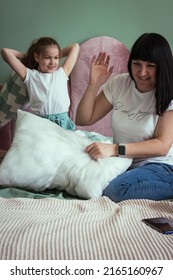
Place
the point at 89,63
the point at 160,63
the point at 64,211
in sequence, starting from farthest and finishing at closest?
the point at 89,63 → the point at 160,63 → the point at 64,211

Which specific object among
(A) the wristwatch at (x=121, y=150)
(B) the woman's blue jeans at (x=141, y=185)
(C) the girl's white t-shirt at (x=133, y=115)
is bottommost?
(B) the woman's blue jeans at (x=141, y=185)

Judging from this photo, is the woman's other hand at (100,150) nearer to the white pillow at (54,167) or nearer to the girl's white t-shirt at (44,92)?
the white pillow at (54,167)

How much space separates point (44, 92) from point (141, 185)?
863 mm

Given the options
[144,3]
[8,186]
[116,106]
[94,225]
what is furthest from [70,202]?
[144,3]

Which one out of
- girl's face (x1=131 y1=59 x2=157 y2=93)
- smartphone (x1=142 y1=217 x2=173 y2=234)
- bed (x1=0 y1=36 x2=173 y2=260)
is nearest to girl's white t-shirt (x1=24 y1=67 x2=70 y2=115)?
bed (x1=0 y1=36 x2=173 y2=260)

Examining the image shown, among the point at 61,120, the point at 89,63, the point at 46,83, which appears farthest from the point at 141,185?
the point at 89,63

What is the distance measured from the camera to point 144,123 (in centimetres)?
148

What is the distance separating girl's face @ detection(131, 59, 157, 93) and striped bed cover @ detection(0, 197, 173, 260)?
1.83 ft

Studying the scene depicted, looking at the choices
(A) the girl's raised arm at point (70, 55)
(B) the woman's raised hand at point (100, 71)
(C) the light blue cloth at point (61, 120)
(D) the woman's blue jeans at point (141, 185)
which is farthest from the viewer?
(A) the girl's raised arm at point (70, 55)

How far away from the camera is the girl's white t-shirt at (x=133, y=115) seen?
149 cm

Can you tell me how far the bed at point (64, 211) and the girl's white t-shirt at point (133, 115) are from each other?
0.14m

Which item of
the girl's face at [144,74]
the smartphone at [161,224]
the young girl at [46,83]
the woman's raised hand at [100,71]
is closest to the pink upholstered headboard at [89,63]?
the young girl at [46,83]

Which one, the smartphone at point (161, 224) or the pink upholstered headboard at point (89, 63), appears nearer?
the smartphone at point (161, 224)

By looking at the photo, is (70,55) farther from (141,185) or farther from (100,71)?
(141,185)
